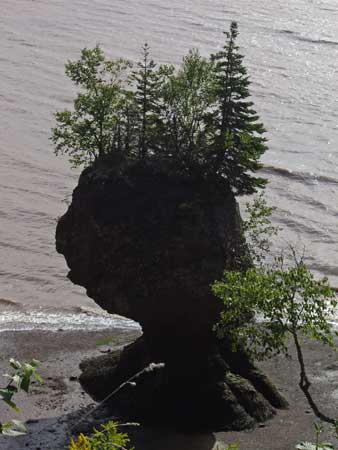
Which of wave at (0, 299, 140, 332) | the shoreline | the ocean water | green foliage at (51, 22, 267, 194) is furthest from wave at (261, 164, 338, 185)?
green foliage at (51, 22, 267, 194)

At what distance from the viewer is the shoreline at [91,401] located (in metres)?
21.8

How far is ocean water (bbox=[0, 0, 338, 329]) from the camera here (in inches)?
1325

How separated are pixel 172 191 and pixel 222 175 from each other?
1.34 m

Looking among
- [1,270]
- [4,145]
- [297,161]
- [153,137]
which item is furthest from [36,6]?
[153,137]

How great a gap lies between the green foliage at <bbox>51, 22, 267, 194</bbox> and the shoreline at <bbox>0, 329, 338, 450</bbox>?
5.87 m

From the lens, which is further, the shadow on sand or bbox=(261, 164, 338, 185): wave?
bbox=(261, 164, 338, 185): wave

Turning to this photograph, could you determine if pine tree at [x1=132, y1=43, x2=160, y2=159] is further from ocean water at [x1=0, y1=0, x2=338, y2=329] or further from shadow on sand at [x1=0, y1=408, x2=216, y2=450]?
ocean water at [x1=0, y1=0, x2=338, y2=329]

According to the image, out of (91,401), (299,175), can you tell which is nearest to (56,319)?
(91,401)

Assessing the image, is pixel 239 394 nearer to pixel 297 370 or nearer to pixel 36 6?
pixel 297 370

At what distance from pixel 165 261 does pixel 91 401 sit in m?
4.72

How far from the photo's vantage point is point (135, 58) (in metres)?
54.2

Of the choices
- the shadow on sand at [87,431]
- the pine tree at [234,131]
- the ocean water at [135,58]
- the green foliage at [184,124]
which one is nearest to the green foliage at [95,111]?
the green foliage at [184,124]

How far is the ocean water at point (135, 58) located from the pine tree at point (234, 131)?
9193mm

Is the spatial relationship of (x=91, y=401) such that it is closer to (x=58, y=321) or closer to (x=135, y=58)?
(x=58, y=321)
